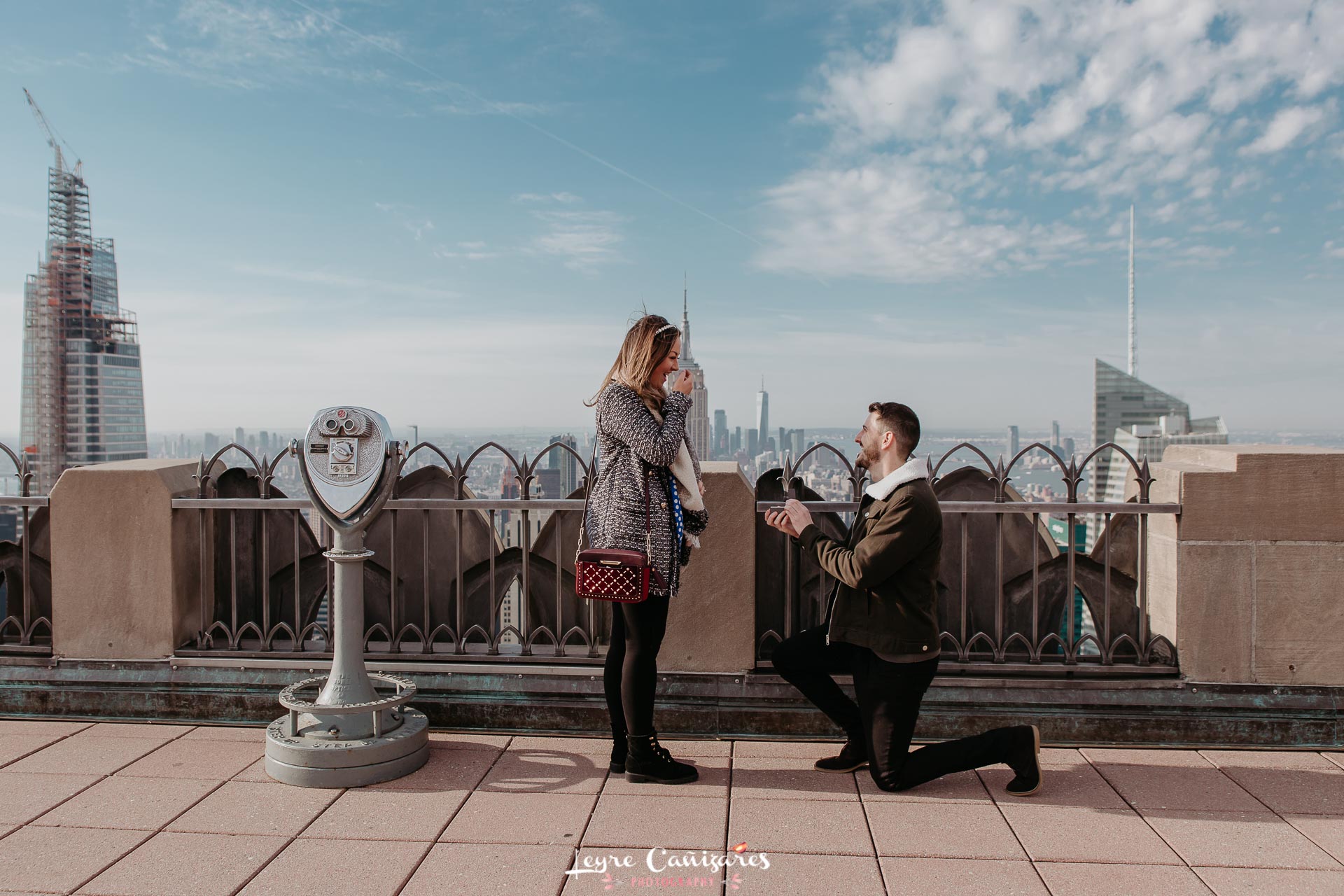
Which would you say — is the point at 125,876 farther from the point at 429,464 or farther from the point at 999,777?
the point at 999,777

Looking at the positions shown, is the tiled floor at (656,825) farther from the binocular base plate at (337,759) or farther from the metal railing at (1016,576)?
the metal railing at (1016,576)

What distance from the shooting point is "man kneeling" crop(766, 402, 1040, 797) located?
3.38 m

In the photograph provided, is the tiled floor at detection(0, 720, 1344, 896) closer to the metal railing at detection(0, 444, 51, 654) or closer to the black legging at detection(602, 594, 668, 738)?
the black legging at detection(602, 594, 668, 738)

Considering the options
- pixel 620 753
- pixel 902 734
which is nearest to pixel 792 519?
pixel 902 734

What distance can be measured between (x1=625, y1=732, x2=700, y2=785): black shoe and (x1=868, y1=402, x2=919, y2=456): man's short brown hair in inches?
62.6

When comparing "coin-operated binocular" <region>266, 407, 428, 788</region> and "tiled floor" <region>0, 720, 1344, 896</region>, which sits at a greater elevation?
"coin-operated binocular" <region>266, 407, 428, 788</region>

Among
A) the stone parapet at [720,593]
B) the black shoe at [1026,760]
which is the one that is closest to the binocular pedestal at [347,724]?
the stone parapet at [720,593]

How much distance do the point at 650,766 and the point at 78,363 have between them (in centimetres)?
9616

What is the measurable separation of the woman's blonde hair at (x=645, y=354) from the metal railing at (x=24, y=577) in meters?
3.31

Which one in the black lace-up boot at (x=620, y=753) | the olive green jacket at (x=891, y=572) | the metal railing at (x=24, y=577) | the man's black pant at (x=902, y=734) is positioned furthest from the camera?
the metal railing at (x=24, y=577)

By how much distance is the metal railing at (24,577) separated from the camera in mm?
4559

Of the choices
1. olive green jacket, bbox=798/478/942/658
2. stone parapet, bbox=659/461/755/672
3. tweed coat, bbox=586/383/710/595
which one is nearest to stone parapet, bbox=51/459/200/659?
tweed coat, bbox=586/383/710/595

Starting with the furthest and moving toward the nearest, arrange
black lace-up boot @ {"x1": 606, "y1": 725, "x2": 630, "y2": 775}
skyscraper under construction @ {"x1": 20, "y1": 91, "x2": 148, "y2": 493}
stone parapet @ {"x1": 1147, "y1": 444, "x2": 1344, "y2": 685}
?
skyscraper under construction @ {"x1": 20, "y1": 91, "x2": 148, "y2": 493}, stone parapet @ {"x1": 1147, "y1": 444, "x2": 1344, "y2": 685}, black lace-up boot @ {"x1": 606, "y1": 725, "x2": 630, "y2": 775}

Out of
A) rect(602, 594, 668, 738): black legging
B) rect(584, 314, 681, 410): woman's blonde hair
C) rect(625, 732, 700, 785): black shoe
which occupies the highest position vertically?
rect(584, 314, 681, 410): woman's blonde hair
